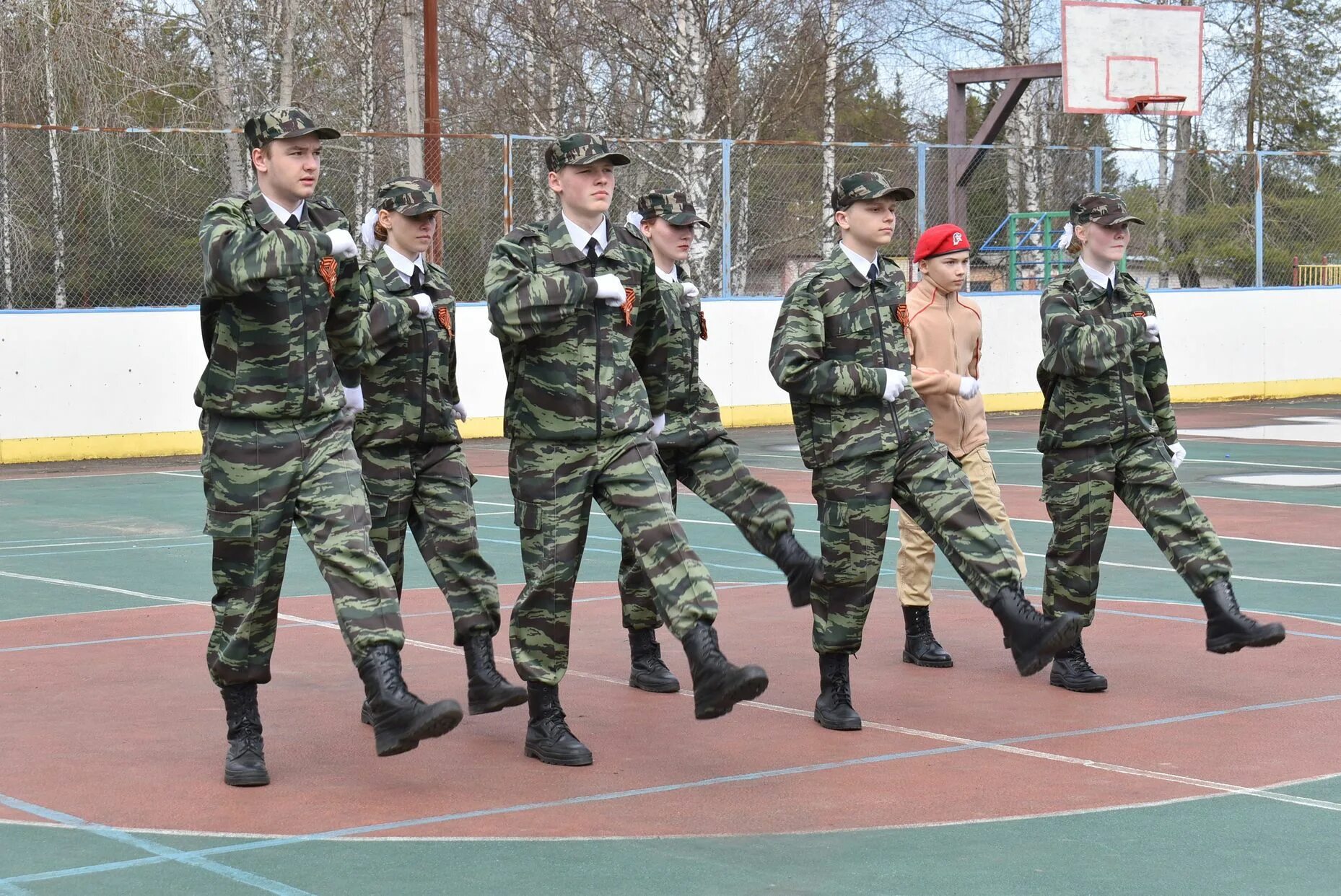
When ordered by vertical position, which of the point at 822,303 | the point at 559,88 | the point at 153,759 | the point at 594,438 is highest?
the point at 559,88

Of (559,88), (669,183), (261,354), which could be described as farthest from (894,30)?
(261,354)

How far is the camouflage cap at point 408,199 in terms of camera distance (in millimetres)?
7395

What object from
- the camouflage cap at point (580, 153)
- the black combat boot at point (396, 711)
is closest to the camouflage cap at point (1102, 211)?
the camouflage cap at point (580, 153)

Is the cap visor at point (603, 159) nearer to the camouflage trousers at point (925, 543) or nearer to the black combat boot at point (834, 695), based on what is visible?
the black combat boot at point (834, 695)

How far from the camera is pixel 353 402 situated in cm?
646

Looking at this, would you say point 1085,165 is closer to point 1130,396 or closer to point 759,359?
point 759,359

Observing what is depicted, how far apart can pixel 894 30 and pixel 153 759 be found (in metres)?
29.1

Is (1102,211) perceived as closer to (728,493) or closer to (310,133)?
(728,493)

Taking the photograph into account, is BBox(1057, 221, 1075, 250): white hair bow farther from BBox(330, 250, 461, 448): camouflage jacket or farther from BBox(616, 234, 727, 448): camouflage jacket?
BBox(330, 250, 461, 448): camouflage jacket

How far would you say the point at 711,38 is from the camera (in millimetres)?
27234

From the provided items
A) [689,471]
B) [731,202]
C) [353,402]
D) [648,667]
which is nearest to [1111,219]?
[689,471]

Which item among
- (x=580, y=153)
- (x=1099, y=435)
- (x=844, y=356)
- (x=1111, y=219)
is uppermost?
(x=580, y=153)

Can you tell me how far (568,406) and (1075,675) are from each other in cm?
265

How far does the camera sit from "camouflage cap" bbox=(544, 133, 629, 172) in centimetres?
645
